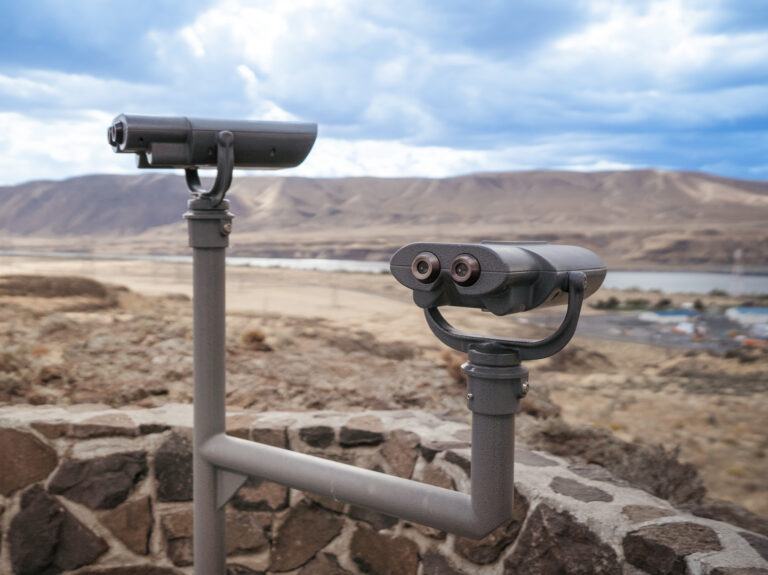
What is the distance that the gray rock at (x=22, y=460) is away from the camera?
248 cm

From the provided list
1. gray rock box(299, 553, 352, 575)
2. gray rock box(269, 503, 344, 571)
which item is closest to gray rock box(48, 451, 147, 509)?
gray rock box(269, 503, 344, 571)

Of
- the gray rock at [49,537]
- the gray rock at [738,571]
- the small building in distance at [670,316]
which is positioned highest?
the gray rock at [738,571]

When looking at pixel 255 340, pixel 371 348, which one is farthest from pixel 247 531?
pixel 371 348

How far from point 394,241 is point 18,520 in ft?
133

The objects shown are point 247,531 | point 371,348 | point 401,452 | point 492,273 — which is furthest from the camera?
point 371,348

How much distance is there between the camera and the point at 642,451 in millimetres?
2982

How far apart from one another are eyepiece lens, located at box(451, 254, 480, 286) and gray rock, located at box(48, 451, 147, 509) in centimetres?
159

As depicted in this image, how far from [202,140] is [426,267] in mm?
733

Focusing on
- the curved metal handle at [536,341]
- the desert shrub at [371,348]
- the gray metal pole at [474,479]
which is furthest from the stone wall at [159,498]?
the desert shrub at [371,348]

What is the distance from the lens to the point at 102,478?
2461 mm

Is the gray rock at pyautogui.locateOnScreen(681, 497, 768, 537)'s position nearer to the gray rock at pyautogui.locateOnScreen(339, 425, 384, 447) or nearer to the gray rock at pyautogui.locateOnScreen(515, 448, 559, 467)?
the gray rock at pyautogui.locateOnScreen(515, 448, 559, 467)

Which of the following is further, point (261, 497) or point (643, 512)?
point (261, 497)

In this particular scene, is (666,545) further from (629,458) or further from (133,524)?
(133,524)

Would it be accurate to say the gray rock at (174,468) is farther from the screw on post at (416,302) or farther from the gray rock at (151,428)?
the screw on post at (416,302)
